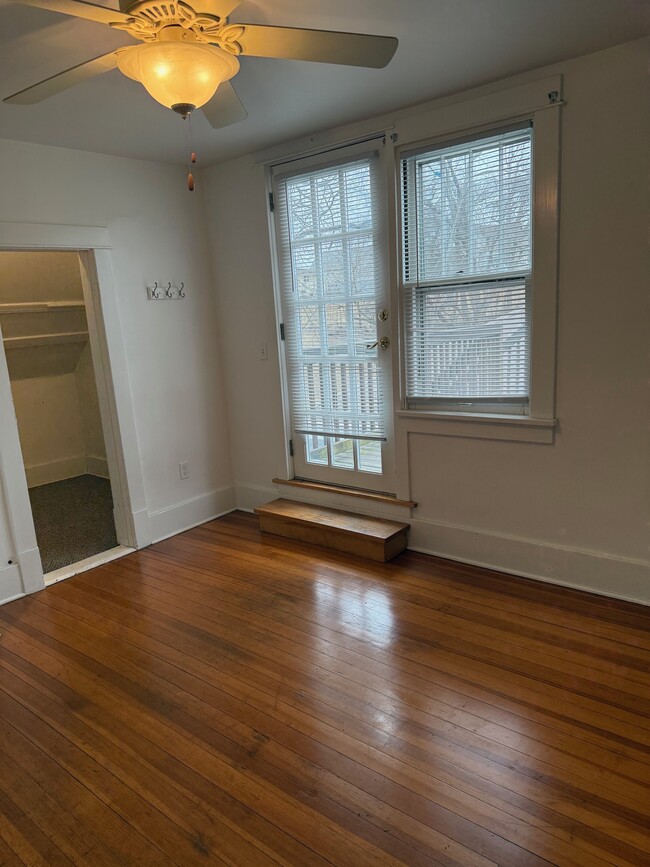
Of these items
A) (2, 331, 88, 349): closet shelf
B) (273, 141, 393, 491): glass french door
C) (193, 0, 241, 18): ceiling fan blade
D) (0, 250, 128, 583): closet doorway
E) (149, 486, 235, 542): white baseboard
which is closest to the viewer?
(193, 0, 241, 18): ceiling fan blade

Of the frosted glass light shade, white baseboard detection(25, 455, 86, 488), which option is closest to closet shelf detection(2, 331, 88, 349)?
white baseboard detection(25, 455, 86, 488)

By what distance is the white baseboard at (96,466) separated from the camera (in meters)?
5.44

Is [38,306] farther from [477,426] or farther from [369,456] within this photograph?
[477,426]

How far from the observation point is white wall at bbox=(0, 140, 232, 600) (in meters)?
3.21

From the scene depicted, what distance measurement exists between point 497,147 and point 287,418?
2081 millimetres

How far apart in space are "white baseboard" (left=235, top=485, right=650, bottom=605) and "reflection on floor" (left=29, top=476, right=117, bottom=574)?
173 centimetres

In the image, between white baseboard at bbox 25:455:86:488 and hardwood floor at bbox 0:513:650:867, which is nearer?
hardwood floor at bbox 0:513:650:867

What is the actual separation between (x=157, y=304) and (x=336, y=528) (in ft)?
6.18

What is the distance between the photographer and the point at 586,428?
275cm

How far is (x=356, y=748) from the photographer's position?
197 centimetres

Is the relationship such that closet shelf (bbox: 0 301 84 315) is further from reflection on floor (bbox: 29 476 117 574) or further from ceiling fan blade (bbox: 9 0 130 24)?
ceiling fan blade (bbox: 9 0 130 24)

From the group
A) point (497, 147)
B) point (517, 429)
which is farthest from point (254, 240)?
point (517, 429)

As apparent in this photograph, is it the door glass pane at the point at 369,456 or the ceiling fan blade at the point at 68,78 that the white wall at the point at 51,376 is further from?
the ceiling fan blade at the point at 68,78

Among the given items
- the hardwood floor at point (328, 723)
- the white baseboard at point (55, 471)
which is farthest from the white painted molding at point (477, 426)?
the white baseboard at point (55, 471)
